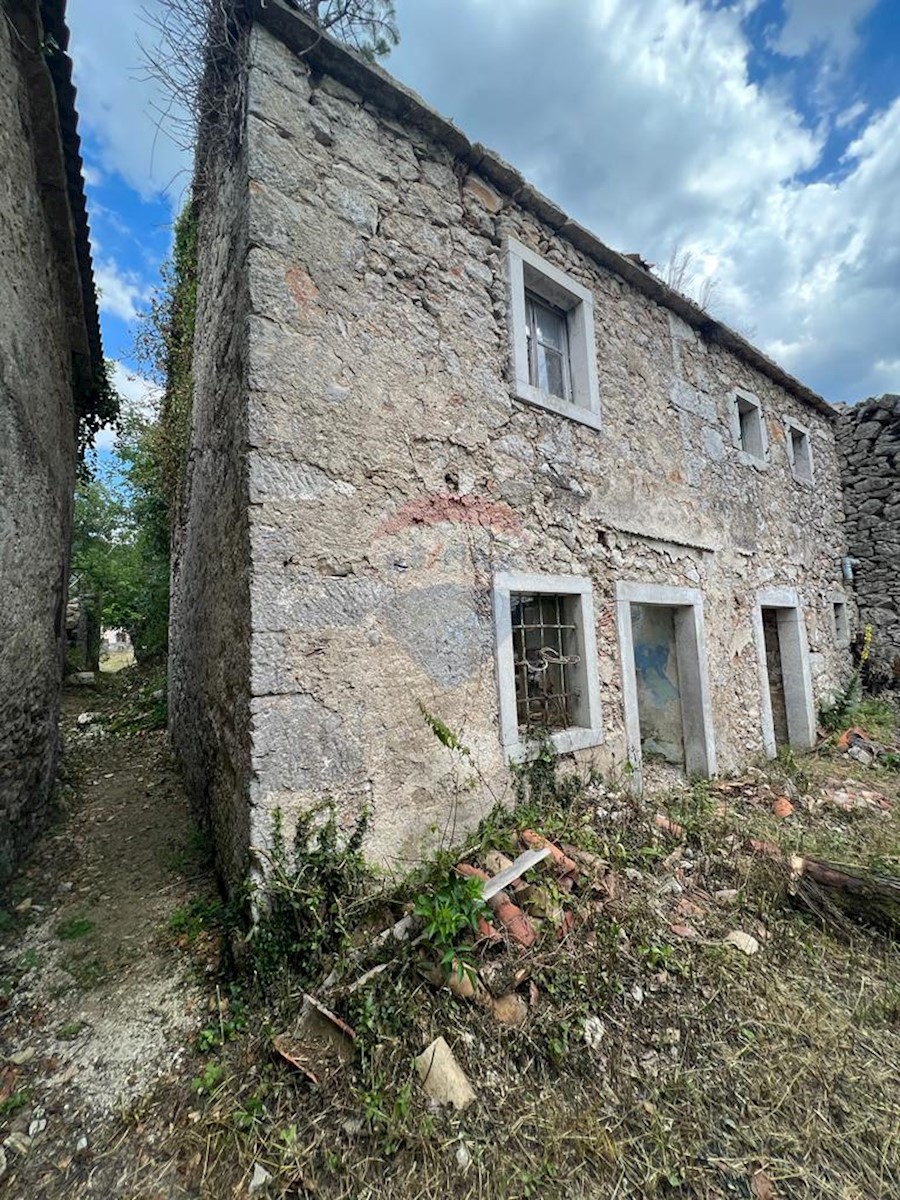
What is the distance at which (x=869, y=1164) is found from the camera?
67.2 inches

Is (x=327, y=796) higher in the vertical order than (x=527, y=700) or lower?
lower

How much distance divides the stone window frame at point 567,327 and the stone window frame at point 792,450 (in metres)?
4.63

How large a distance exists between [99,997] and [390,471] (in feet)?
9.64

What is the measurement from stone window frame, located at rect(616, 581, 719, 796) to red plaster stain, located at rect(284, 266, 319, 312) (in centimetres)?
315

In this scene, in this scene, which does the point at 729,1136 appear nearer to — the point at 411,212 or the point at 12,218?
the point at 411,212

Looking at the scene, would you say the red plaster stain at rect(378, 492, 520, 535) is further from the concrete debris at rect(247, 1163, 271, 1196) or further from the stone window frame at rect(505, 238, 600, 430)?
the concrete debris at rect(247, 1163, 271, 1196)

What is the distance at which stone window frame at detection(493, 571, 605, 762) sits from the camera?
11.5 ft

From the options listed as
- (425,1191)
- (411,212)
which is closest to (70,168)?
(411,212)

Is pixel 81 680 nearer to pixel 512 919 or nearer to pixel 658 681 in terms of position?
pixel 512 919

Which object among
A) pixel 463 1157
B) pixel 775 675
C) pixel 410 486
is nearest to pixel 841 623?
pixel 775 675

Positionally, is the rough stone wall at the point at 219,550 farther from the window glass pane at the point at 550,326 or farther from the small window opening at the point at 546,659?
the window glass pane at the point at 550,326

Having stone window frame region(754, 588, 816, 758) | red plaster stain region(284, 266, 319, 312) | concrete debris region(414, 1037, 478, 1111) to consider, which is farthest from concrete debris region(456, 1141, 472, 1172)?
stone window frame region(754, 588, 816, 758)

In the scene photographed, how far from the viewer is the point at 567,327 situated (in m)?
4.68

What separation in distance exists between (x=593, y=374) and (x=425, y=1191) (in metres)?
5.00
